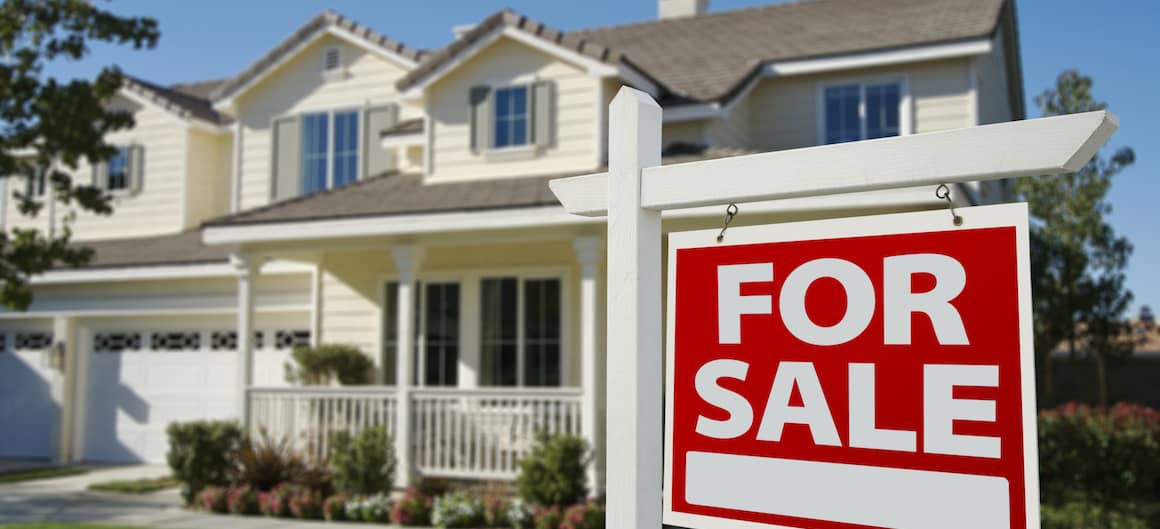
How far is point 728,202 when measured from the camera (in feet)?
9.30

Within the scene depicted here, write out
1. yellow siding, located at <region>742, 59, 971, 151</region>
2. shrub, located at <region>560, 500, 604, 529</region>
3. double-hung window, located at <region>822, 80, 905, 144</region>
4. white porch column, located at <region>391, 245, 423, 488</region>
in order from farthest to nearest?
1. double-hung window, located at <region>822, 80, 905, 144</region>
2. yellow siding, located at <region>742, 59, 971, 151</region>
3. white porch column, located at <region>391, 245, 423, 488</region>
4. shrub, located at <region>560, 500, 604, 529</region>

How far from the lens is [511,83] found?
507 inches

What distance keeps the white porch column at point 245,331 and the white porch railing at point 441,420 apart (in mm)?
117

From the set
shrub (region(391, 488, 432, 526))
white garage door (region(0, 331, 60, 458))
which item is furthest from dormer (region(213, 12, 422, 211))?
shrub (region(391, 488, 432, 526))

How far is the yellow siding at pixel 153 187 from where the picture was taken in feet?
57.4

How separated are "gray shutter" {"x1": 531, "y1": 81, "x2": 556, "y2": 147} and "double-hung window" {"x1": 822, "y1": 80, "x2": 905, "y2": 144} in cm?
391

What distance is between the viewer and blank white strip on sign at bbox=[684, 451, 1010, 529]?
237 centimetres

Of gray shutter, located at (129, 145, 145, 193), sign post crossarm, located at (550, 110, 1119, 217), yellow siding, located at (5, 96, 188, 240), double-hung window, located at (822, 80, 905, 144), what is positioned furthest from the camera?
gray shutter, located at (129, 145, 145, 193)

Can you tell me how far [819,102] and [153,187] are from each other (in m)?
11.1

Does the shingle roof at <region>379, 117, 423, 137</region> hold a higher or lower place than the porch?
Answer: higher

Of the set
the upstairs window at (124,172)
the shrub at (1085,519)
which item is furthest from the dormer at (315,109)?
the shrub at (1085,519)

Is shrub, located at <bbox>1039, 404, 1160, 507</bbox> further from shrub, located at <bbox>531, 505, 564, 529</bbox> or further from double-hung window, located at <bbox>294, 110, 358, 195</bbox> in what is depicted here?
double-hung window, located at <bbox>294, 110, 358, 195</bbox>

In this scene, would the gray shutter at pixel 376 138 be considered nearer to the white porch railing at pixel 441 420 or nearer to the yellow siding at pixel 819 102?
the white porch railing at pixel 441 420

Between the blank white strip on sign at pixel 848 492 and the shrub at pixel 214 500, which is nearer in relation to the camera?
the blank white strip on sign at pixel 848 492
